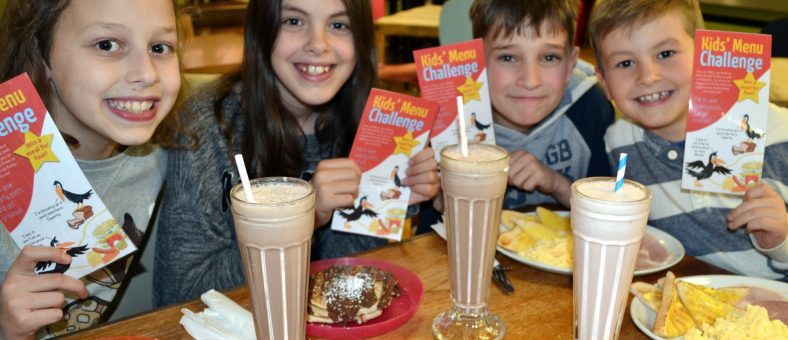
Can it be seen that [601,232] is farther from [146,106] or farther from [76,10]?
[76,10]

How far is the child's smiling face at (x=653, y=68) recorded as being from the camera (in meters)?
1.78

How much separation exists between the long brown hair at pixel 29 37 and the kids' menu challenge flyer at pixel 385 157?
0.68 metres

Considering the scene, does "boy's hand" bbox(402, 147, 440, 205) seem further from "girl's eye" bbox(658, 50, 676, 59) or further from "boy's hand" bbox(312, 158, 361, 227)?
"girl's eye" bbox(658, 50, 676, 59)

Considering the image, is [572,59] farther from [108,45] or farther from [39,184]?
[39,184]

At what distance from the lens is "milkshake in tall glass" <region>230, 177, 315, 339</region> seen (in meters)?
0.97

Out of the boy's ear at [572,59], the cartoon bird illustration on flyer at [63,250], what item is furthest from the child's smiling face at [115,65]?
the boy's ear at [572,59]

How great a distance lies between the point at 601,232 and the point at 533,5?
44.9 inches

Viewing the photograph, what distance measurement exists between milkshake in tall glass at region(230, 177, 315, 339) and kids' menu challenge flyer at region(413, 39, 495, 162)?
2.18 ft

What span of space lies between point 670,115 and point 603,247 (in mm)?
944

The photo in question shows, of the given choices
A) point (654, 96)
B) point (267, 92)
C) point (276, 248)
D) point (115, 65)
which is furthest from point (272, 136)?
point (654, 96)

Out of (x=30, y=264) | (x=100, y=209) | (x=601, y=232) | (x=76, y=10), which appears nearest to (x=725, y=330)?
(x=601, y=232)

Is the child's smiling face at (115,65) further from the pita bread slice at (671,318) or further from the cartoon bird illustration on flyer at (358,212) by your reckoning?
the pita bread slice at (671,318)

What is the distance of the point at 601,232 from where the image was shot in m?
1.00

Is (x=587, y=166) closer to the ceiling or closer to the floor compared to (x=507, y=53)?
closer to the floor
